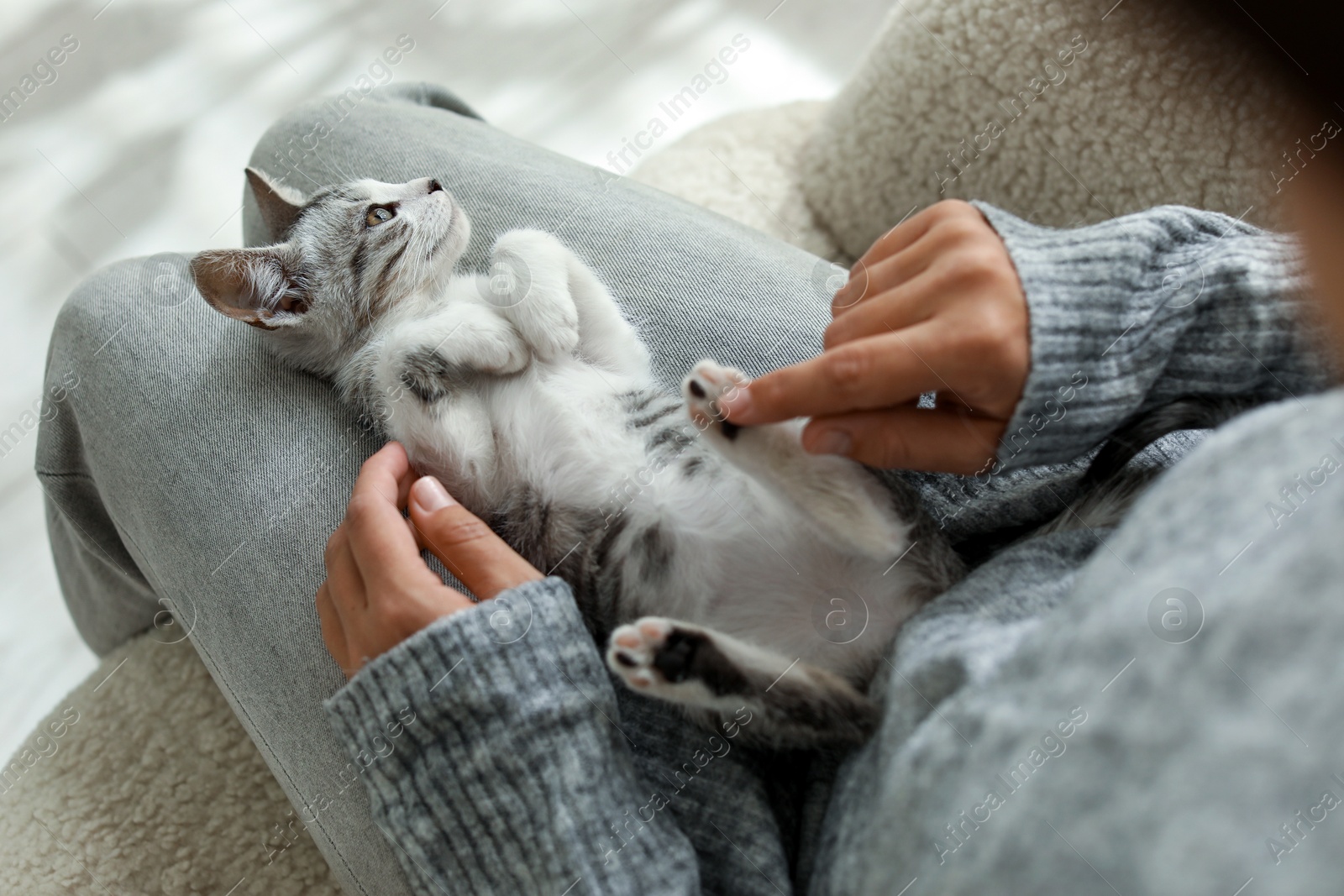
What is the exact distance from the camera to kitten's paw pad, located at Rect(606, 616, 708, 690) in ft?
2.76

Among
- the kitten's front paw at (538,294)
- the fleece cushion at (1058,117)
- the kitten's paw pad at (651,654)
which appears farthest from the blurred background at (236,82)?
the kitten's paw pad at (651,654)

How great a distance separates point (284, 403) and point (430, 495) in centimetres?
30

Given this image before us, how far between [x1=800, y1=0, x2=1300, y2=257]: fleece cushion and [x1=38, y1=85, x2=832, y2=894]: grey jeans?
47cm

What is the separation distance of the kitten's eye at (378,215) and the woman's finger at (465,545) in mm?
478

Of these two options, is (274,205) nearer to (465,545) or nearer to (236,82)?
(465,545)

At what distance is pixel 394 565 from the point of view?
2.86 ft

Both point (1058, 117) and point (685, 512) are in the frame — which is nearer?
point (685, 512)

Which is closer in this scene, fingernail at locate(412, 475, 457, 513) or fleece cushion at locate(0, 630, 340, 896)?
fingernail at locate(412, 475, 457, 513)

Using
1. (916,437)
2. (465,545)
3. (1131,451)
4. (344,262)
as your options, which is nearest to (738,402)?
(916,437)

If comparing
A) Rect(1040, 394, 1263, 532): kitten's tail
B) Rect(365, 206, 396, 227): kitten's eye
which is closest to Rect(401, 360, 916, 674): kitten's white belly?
Rect(1040, 394, 1263, 532): kitten's tail

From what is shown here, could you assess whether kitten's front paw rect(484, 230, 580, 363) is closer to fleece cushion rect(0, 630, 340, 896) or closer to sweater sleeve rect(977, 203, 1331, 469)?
sweater sleeve rect(977, 203, 1331, 469)

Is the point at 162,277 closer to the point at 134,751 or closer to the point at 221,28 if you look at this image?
the point at 134,751

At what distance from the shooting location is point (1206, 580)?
0.49 metres

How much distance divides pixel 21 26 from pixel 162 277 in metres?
2.06
